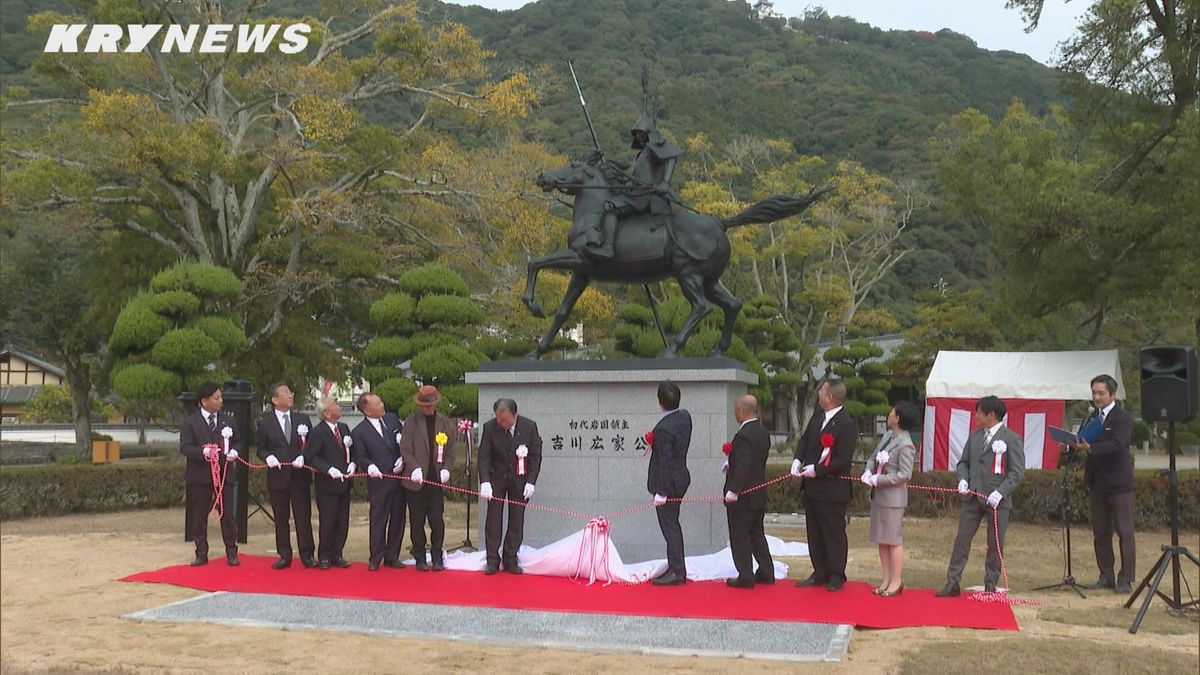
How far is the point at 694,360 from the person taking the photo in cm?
935

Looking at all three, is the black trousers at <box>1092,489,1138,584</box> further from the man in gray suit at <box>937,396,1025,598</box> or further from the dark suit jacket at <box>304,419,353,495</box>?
the dark suit jacket at <box>304,419,353,495</box>

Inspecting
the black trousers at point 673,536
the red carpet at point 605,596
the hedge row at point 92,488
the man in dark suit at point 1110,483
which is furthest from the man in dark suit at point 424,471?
the hedge row at point 92,488

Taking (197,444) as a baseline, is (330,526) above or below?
below

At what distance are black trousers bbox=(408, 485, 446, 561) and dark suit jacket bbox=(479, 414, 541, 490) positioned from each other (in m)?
0.52

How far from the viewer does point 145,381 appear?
15.8 m

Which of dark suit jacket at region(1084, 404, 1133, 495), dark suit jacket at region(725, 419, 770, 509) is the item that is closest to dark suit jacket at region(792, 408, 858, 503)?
dark suit jacket at region(725, 419, 770, 509)

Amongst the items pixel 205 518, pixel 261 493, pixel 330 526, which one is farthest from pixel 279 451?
pixel 261 493

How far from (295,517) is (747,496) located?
13.2 ft

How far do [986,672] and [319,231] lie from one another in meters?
16.7

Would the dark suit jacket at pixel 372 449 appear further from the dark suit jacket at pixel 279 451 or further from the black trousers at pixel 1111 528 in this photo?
the black trousers at pixel 1111 528

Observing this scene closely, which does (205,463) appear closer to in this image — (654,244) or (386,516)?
(386,516)

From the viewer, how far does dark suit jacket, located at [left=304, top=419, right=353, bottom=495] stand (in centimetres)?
915

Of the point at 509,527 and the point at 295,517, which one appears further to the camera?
the point at 295,517

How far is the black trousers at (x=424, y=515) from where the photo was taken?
9.09m
